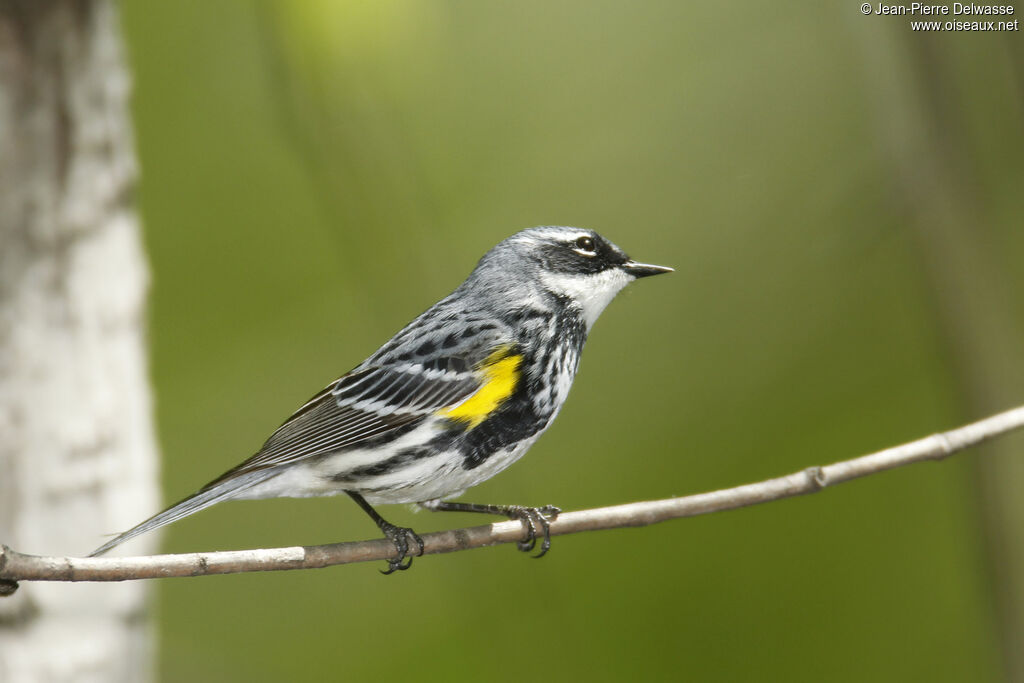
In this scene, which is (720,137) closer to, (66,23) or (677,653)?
(677,653)

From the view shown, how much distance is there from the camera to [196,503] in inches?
78.3

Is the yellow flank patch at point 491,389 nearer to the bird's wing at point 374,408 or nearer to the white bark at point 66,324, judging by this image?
the bird's wing at point 374,408

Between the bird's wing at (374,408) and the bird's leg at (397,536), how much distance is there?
0.16m

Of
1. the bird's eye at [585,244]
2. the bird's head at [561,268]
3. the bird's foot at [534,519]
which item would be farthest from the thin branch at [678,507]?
the bird's eye at [585,244]

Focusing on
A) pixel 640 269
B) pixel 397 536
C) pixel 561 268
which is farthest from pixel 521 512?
pixel 640 269

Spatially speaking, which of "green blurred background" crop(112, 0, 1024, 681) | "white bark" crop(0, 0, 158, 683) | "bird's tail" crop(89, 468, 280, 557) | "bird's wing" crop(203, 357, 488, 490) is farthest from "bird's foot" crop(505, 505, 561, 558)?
"white bark" crop(0, 0, 158, 683)

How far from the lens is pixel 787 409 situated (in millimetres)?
3678

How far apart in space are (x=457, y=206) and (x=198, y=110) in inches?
41.2

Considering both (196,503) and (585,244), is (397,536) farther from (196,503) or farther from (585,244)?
(585,244)

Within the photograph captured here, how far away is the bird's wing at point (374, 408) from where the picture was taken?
2279mm

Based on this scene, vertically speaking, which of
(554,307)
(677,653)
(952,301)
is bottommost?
(677,653)

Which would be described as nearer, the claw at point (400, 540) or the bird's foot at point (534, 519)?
the claw at point (400, 540)

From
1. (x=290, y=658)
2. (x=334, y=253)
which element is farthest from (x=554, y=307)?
(x=290, y=658)

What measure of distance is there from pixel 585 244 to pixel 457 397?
547 millimetres
